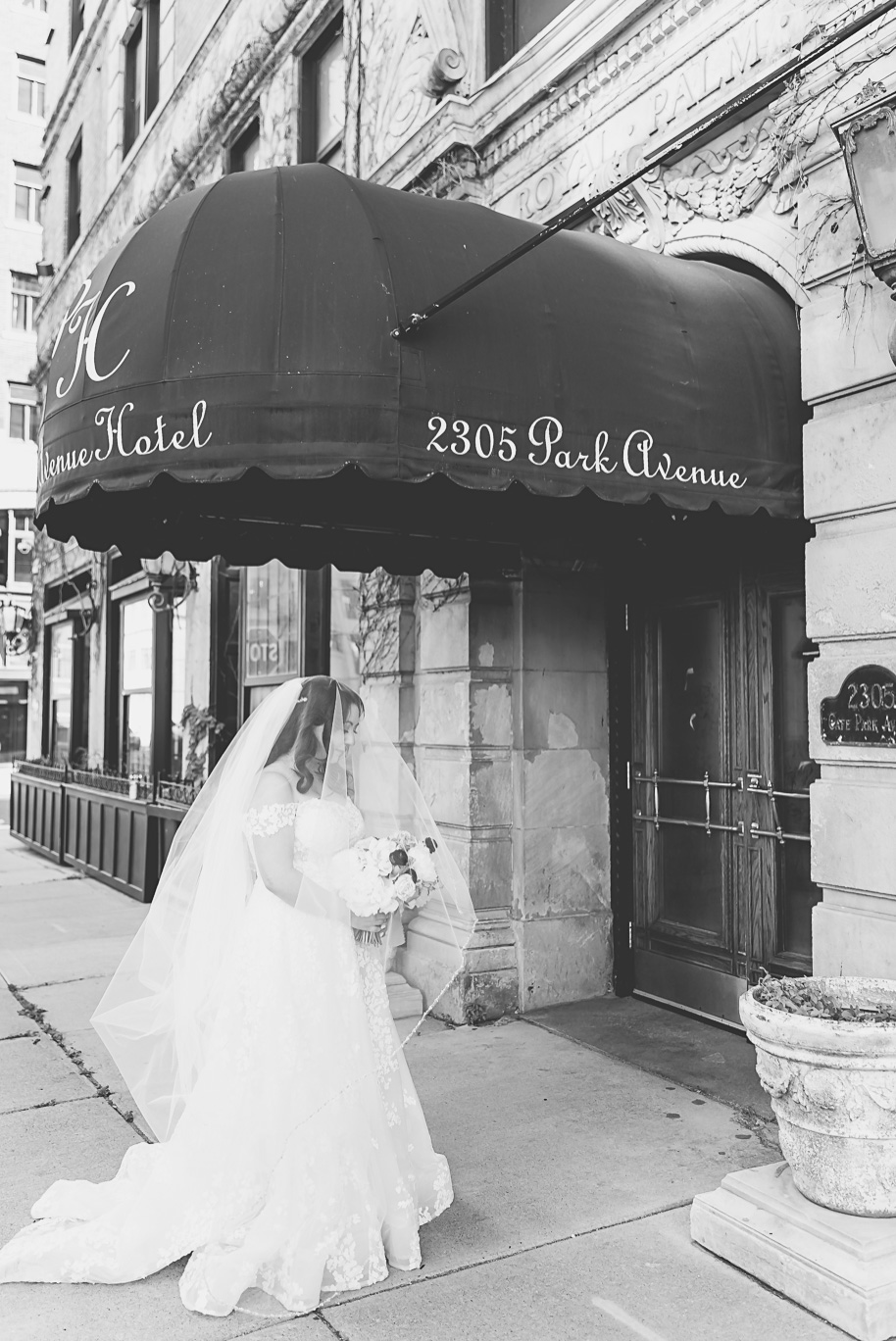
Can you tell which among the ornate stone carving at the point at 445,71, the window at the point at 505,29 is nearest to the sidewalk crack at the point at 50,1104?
the ornate stone carving at the point at 445,71

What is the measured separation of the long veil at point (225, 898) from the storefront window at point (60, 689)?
46.3 feet

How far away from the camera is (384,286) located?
4328 millimetres

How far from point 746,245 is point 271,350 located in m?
2.66

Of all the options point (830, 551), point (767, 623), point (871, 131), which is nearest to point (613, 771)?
point (767, 623)

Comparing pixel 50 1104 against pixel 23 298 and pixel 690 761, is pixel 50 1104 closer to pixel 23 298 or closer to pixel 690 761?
pixel 690 761

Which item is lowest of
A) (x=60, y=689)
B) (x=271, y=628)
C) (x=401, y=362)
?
(x=60, y=689)

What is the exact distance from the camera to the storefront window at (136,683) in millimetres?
13891

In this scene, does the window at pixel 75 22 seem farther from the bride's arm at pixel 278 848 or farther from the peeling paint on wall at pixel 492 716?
the bride's arm at pixel 278 848

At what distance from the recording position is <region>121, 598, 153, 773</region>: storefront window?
1389 cm

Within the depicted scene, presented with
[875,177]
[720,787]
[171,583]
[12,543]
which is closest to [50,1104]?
[720,787]

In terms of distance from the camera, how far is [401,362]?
4281 millimetres

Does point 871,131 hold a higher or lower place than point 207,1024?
higher

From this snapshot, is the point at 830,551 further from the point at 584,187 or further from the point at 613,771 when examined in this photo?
the point at 584,187

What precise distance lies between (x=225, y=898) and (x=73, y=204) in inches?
699
